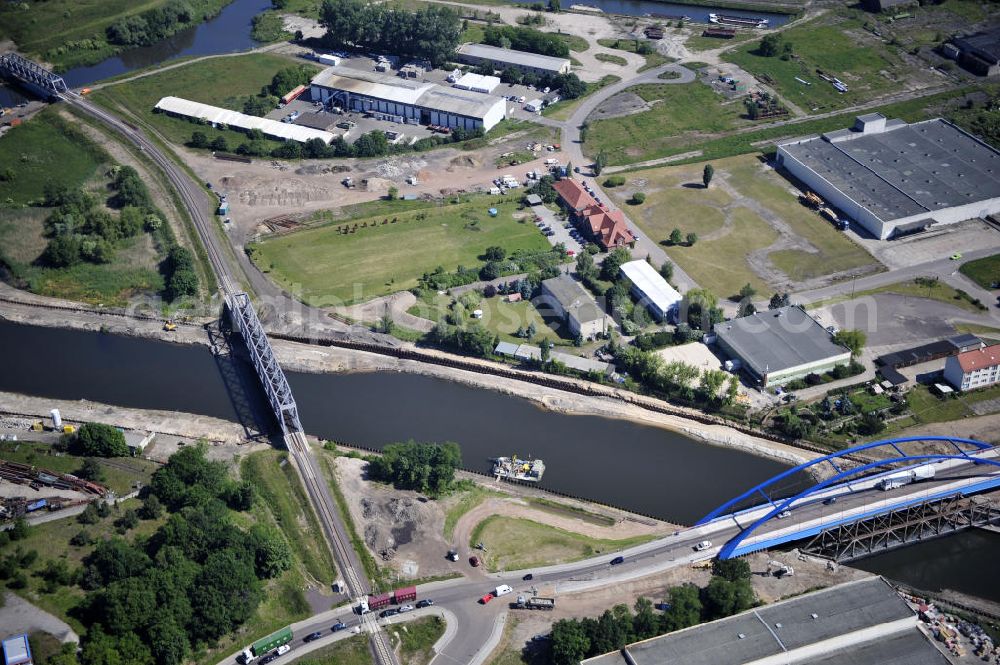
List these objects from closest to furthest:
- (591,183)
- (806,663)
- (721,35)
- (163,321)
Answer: (806,663) < (163,321) < (591,183) < (721,35)

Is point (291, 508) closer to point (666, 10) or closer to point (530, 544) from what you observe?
point (530, 544)

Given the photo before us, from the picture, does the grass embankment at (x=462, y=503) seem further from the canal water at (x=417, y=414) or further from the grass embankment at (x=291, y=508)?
the grass embankment at (x=291, y=508)

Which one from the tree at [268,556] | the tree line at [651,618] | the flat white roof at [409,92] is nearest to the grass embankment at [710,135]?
the flat white roof at [409,92]

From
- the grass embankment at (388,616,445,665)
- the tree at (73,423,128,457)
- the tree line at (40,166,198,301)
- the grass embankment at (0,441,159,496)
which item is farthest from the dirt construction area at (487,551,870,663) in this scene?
the tree line at (40,166,198,301)

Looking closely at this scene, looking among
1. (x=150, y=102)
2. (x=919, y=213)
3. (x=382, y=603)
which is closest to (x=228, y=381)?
(x=382, y=603)

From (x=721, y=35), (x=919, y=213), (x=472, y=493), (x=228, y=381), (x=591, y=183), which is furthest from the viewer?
(x=721, y=35)

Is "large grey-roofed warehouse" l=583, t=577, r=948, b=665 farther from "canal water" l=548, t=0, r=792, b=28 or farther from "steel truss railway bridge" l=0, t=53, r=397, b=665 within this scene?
"canal water" l=548, t=0, r=792, b=28

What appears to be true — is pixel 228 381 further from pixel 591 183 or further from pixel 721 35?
pixel 721 35
